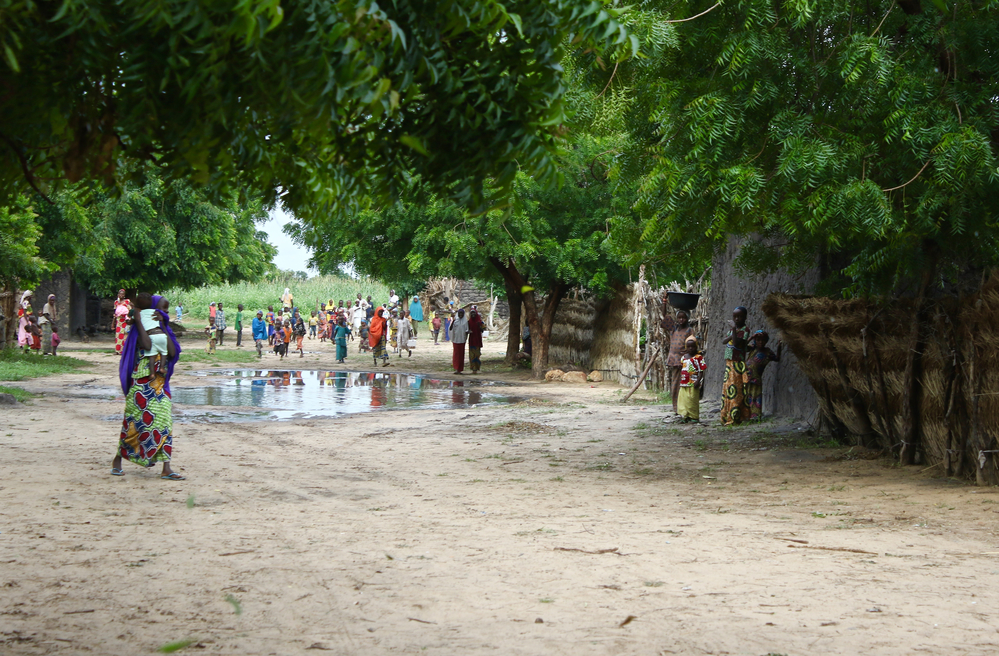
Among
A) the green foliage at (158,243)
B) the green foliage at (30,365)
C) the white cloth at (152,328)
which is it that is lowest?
the green foliage at (30,365)

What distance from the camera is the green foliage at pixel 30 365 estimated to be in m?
17.7

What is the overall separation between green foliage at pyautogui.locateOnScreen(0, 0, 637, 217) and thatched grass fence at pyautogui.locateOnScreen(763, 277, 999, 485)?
5352 millimetres

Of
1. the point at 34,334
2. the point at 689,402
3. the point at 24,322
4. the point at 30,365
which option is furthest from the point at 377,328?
the point at 689,402

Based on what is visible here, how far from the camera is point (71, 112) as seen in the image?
317 cm

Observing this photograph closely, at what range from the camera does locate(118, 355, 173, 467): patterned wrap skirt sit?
25.5 ft

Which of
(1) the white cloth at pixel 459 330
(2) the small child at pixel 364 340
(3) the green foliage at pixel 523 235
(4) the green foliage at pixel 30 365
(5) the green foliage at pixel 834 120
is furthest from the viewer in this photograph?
(2) the small child at pixel 364 340

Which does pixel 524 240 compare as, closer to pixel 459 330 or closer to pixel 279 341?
pixel 459 330

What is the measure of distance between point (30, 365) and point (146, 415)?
1377cm

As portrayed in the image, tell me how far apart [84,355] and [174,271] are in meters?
7.51

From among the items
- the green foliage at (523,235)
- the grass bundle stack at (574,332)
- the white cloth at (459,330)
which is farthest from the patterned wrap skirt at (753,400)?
the white cloth at (459,330)

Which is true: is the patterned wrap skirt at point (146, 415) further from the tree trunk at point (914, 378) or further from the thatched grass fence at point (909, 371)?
the tree trunk at point (914, 378)

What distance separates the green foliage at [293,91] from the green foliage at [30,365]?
15.6m

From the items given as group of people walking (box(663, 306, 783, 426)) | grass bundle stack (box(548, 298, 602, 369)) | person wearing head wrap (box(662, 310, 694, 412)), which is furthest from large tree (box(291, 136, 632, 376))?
group of people walking (box(663, 306, 783, 426))

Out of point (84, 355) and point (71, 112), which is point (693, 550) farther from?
point (84, 355)
